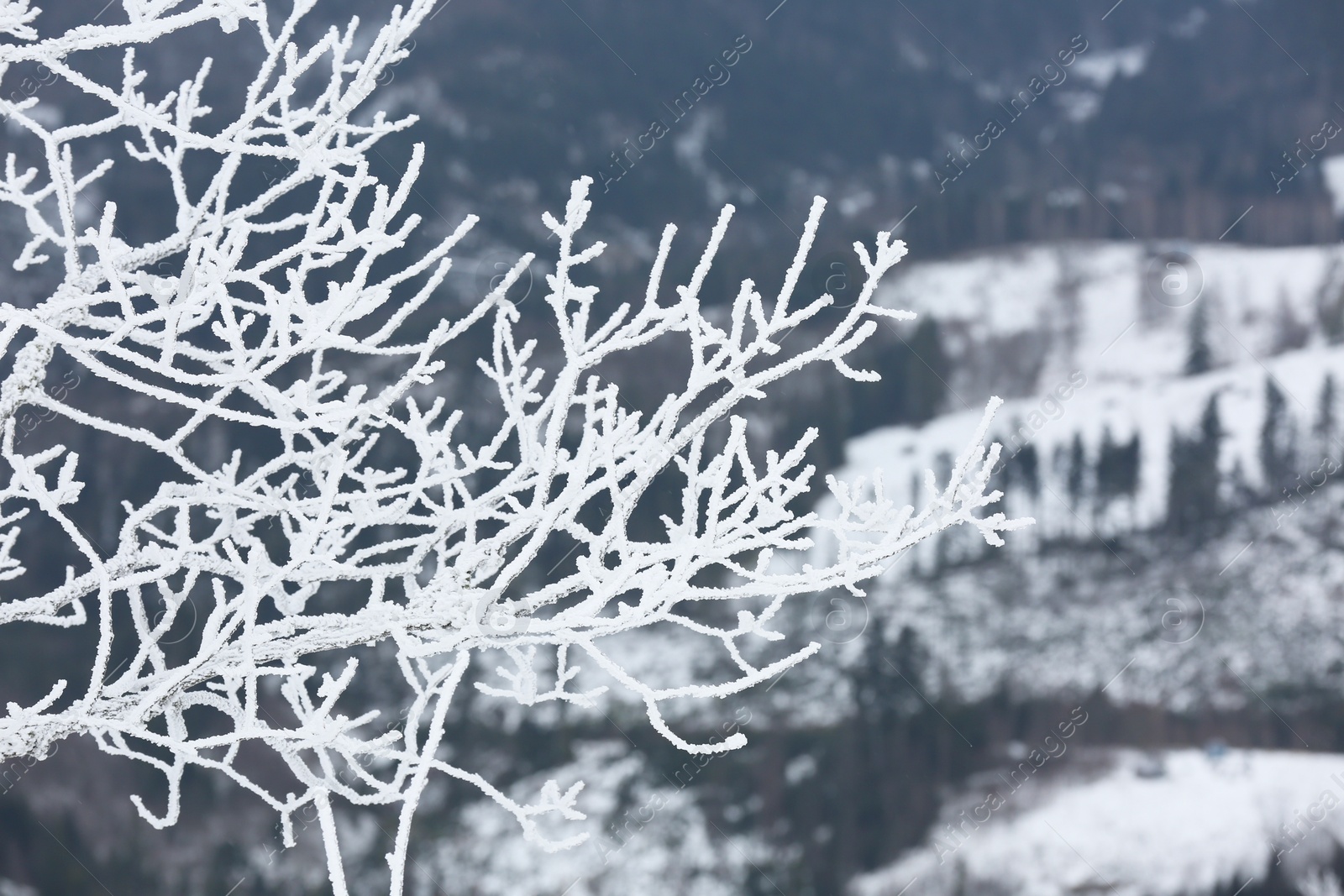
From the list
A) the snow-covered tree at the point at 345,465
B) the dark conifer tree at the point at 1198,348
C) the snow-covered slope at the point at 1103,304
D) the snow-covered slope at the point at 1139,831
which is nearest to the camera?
the snow-covered tree at the point at 345,465

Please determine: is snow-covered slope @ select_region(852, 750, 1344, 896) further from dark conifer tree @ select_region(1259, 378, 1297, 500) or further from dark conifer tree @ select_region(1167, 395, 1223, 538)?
dark conifer tree @ select_region(1259, 378, 1297, 500)

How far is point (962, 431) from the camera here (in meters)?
47.5

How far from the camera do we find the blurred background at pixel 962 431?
32969 millimetres

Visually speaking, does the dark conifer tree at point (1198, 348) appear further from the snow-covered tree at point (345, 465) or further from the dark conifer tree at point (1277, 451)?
the snow-covered tree at point (345, 465)

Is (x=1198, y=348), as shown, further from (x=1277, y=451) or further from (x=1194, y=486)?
(x=1194, y=486)

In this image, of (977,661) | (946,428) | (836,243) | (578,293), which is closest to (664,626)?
(977,661)

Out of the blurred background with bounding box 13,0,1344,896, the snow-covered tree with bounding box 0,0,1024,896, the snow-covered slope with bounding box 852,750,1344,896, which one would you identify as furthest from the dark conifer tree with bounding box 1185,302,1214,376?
the snow-covered tree with bounding box 0,0,1024,896

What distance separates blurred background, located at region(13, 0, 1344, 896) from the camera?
32969 mm

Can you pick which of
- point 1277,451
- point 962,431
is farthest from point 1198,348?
point 962,431

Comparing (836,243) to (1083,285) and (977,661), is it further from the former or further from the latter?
(977,661)

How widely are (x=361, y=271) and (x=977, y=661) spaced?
1518 inches

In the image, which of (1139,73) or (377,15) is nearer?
(377,15)

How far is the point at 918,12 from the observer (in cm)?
6512

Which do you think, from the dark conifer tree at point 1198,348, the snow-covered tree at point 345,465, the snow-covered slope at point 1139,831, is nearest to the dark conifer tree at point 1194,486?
the dark conifer tree at point 1198,348
